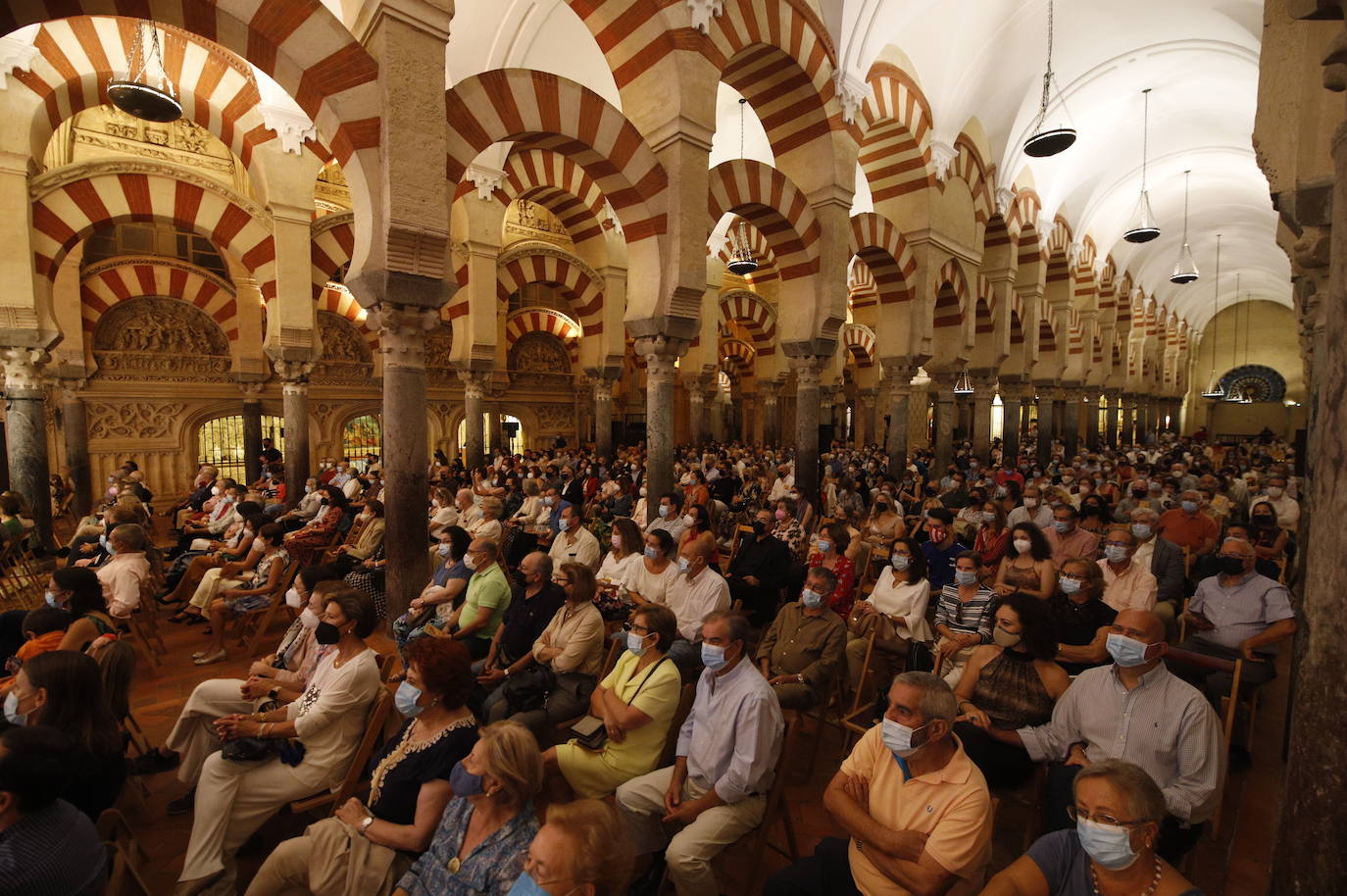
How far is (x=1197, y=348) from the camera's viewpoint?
1231 inches

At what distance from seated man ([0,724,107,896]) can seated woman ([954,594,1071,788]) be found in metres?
2.70

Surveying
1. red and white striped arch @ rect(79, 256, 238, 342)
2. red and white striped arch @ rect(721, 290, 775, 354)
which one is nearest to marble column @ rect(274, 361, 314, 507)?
red and white striped arch @ rect(79, 256, 238, 342)

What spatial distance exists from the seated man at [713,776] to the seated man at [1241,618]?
2481mm

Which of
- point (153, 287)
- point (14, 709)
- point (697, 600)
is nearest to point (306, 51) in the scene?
point (14, 709)

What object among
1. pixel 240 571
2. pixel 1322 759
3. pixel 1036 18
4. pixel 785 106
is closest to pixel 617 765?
pixel 1322 759

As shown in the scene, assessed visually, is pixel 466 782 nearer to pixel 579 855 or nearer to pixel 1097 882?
pixel 579 855

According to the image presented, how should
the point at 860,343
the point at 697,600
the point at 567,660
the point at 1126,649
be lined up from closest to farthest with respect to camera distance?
the point at 1126,649, the point at 567,660, the point at 697,600, the point at 860,343

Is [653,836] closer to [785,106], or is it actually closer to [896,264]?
[785,106]

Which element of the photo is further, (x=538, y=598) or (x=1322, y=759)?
(x=538, y=598)

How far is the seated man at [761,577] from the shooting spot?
14.3 ft

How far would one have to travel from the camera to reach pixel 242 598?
4387mm

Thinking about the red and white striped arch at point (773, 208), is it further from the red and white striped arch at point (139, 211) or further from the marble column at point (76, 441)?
the marble column at point (76, 441)

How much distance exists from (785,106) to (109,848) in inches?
336

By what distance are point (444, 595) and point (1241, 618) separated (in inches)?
175
